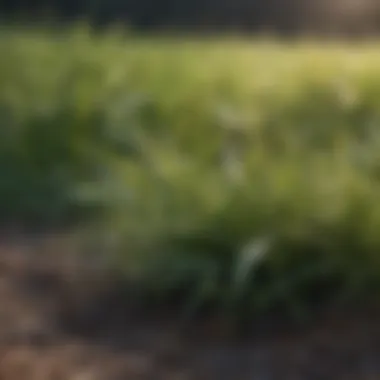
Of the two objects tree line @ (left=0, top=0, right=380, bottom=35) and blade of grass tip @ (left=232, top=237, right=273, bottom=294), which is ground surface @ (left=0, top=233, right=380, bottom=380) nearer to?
blade of grass tip @ (left=232, top=237, right=273, bottom=294)

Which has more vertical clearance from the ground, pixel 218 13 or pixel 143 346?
pixel 218 13

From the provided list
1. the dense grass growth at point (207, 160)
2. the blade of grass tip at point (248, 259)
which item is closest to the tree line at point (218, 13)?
the dense grass growth at point (207, 160)

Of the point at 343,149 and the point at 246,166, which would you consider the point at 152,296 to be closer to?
the point at 246,166

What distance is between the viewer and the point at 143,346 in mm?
2203

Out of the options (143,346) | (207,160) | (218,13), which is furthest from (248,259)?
(218,13)

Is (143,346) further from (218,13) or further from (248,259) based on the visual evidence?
(218,13)

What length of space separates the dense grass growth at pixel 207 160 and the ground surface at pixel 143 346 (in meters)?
0.09

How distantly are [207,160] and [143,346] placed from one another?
0.88 metres

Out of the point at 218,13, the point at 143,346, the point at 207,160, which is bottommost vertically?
the point at 143,346

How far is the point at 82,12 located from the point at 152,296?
6.91m

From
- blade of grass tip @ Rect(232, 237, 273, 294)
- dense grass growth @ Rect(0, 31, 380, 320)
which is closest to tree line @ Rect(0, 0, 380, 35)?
dense grass growth @ Rect(0, 31, 380, 320)

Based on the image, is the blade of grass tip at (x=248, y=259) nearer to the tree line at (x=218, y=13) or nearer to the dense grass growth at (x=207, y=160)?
the dense grass growth at (x=207, y=160)

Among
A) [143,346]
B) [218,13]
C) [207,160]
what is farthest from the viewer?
[218,13]

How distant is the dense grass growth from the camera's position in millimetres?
2307
